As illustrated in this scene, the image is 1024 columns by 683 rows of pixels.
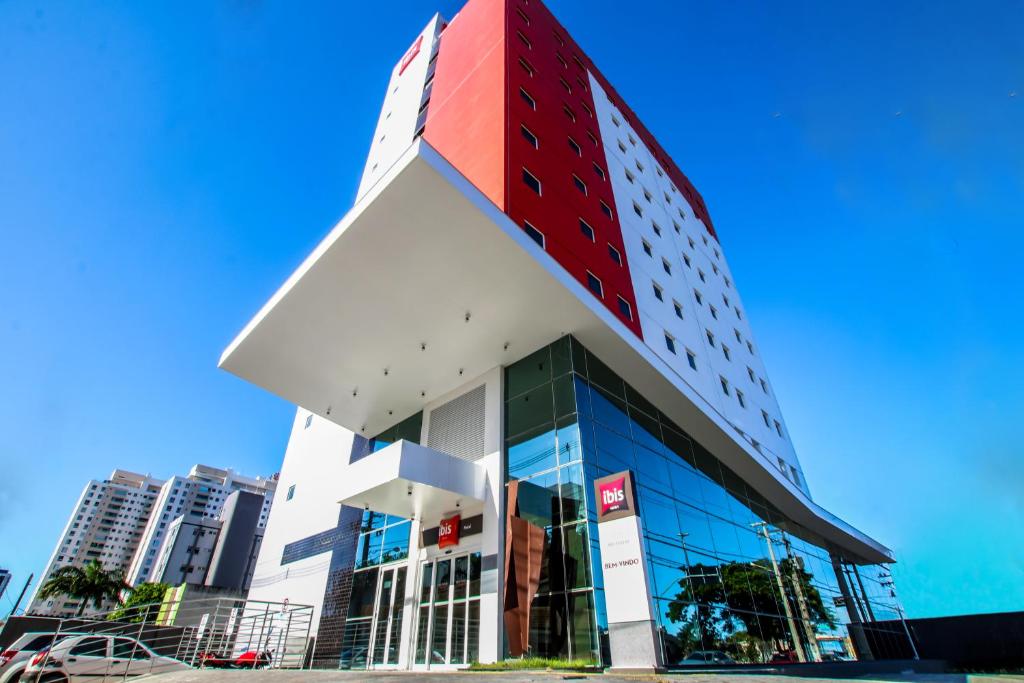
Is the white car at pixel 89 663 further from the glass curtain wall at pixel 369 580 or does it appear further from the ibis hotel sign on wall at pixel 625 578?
the ibis hotel sign on wall at pixel 625 578

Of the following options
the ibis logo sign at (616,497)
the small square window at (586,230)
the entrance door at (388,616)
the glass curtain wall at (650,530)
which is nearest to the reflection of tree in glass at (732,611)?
the glass curtain wall at (650,530)

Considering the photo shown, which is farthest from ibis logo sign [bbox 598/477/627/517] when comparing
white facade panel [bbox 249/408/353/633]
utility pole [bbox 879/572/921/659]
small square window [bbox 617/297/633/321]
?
utility pole [bbox 879/572/921/659]

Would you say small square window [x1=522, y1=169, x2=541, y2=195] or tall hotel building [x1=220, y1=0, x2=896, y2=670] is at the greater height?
small square window [x1=522, y1=169, x2=541, y2=195]

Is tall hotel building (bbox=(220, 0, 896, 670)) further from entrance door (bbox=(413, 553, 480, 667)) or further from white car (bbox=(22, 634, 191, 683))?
white car (bbox=(22, 634, 191, 683))

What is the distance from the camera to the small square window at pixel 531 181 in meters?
15.7

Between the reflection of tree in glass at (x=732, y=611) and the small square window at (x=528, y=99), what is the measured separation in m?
16.0

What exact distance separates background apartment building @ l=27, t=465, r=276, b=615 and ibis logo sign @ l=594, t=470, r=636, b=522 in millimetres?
123443

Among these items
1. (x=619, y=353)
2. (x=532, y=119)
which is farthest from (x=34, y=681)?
(x=532, y=119)

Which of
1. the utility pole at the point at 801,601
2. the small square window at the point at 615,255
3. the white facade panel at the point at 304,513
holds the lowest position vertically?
the utility pole at the point at 801,601

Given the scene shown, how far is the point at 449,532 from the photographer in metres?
15.2

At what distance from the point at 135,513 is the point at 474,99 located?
16366 centimetres

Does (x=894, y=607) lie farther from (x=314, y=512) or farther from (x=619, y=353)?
(x=314, y=512)

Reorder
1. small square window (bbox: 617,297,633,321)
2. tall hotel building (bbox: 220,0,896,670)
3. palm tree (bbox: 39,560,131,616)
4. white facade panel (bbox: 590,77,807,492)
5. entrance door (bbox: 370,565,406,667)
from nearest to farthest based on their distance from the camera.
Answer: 1. tall hotel building (bbox: 220,0,896,670)
2. entrance door (bbox: 370,565,406,667)
3. small square window (bbox: 617,297,633,321)
4. white facade panel (bbox: 590,77,807,492)
5. palm tree (bbox: 39,560,131,616)

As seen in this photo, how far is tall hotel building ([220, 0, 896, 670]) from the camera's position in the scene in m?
12.3
